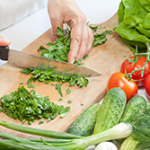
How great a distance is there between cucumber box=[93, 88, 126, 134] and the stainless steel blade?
17.1 inches

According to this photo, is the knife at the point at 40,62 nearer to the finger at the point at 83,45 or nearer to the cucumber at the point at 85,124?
the finger at the point at 83,45

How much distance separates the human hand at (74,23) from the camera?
7.27 feet

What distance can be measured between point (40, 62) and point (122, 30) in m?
0.98

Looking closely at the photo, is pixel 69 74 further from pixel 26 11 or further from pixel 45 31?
pixel 26 11

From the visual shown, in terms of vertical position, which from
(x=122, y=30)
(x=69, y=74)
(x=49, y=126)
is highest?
(x=122, y=30)

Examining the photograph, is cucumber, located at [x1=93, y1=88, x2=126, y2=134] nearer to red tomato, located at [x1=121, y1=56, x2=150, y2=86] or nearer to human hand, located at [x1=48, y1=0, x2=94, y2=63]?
red tomato, located at [x1=121, y1=56, x2=150, y2=86]

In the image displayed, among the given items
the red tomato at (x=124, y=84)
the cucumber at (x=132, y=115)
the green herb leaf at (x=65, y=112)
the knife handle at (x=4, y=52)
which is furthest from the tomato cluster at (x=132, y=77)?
the knife handle at (x=4, y=52)

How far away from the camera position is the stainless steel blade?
198 centimetres

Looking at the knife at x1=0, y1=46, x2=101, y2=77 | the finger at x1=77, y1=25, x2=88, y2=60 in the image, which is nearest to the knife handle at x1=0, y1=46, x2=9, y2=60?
the knife at x1=0, y1=46, x2=101, y2=77

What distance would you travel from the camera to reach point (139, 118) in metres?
1.42

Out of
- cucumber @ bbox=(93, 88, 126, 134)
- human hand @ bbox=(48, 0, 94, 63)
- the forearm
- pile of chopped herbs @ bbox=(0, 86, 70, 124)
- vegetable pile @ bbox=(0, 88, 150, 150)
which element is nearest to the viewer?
vegetable pile @ bbox=(0, 88, 150, 150)

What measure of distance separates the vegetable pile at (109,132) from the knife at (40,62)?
0.44 meters

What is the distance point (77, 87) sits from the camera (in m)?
1.97

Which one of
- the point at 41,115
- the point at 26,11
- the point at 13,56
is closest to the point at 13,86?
the point at 13,56
